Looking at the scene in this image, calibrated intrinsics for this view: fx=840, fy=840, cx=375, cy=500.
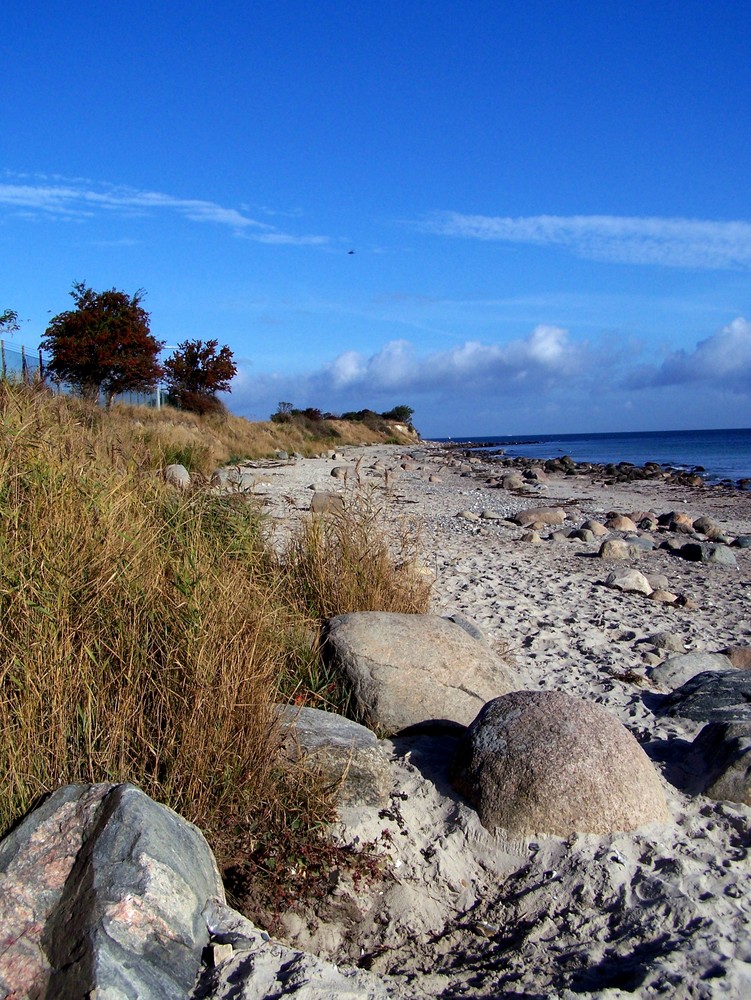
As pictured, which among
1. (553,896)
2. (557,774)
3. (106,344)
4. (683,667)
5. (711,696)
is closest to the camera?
(553,896)

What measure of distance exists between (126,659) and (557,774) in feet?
6.47

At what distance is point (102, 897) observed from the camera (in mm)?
2670

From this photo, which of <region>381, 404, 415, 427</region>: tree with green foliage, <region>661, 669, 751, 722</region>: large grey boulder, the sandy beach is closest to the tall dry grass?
the sandy beach

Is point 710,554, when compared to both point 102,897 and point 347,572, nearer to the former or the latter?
point 347,572

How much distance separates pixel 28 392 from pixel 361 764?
3.03 metres

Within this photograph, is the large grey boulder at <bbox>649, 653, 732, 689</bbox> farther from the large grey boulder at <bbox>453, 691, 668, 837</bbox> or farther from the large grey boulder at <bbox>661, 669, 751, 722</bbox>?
the large grey boulder at <bbox>453, 691, 668, 837</bbox>

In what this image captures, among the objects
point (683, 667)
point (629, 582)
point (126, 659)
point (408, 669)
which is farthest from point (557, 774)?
point (629, 582)

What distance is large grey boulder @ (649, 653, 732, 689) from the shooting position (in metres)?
6.16

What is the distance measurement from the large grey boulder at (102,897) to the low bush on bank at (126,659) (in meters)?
0.26

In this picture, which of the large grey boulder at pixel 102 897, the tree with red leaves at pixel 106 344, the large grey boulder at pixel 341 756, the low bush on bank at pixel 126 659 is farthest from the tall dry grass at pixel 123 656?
the tree with red leaves at pixel 106 344

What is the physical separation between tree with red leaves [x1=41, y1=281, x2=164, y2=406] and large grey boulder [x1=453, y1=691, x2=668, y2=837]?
75.8 ft

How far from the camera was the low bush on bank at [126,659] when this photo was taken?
10.8 feet

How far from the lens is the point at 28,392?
5.13 meters

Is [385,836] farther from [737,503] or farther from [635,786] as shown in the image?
[737,503]
